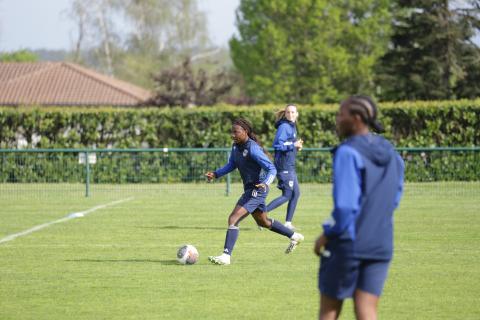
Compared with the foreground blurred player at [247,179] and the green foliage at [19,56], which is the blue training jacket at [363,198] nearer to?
the foreground blurred player at [247,179]

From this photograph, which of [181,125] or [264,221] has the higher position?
[181,125]

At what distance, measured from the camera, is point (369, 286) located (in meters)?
6.23

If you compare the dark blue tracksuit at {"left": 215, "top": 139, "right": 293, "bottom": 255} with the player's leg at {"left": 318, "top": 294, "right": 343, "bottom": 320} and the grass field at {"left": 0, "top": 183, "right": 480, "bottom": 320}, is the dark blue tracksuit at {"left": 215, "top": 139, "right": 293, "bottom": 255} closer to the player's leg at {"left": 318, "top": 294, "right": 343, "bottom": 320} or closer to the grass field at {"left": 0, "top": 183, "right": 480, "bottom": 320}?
the grass field at {"left": 0, "top": 183, "right": 480, "bottom": 320}

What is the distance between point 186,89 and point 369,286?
1592 inches

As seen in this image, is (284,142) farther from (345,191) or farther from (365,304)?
(345,191)

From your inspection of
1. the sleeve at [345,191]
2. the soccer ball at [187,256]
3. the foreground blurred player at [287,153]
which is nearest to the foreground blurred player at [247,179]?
the soccer ball at [187,256]

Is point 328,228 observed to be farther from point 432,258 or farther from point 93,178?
point 93,178

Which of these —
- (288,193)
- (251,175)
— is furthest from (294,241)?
(288,193)

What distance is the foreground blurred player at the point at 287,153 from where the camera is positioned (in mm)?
17109

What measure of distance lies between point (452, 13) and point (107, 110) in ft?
70.3

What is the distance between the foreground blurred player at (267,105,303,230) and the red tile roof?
45655mm

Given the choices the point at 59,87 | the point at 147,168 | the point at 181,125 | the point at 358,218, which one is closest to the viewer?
the point at 358,218

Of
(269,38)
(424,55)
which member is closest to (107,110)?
(424,55)

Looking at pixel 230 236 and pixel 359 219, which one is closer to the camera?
pixel 359 219
